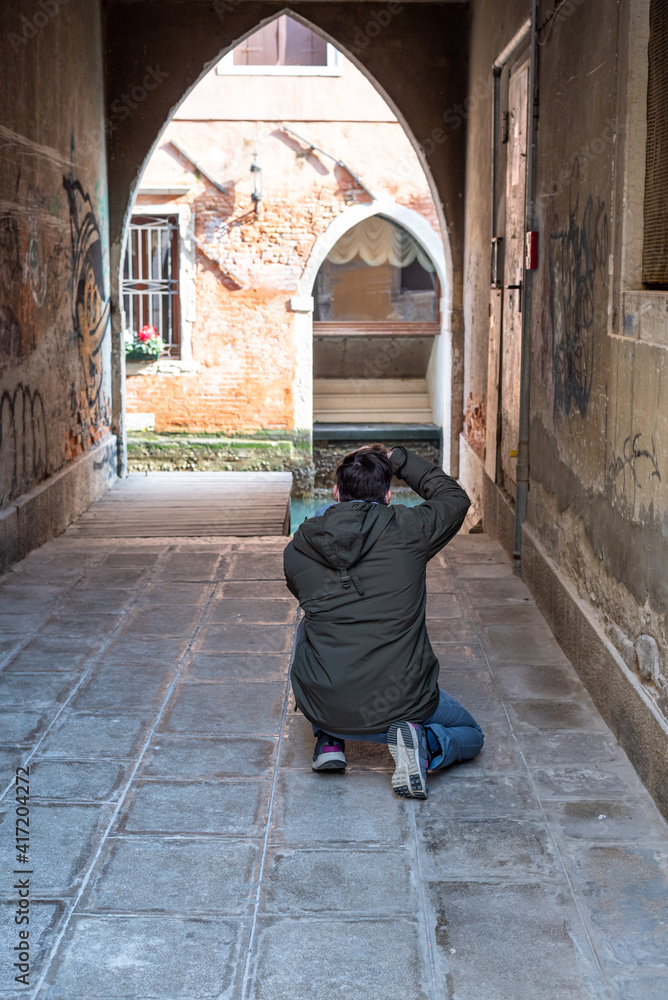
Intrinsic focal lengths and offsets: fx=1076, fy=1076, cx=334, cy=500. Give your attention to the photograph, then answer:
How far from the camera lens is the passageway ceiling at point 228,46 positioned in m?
9.08

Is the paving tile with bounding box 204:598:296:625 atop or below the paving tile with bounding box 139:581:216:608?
below

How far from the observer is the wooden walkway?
297 inches

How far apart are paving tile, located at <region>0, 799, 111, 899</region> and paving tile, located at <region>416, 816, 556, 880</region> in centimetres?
93

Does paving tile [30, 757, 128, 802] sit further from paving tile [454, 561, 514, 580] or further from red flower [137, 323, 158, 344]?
red flower [137, 323, 158, 344]

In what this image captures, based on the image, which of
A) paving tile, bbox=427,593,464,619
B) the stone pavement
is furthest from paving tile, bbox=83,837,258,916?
paving tile, bbox=427,593,464,619

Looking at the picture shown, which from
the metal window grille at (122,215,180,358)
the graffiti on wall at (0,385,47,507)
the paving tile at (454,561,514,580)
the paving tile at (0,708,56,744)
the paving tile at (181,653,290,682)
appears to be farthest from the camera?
the metal window grille at (122,215,180,358)

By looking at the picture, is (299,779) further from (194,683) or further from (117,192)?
(117,192)

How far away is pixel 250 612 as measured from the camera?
5285mm

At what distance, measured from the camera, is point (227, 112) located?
13641 mm

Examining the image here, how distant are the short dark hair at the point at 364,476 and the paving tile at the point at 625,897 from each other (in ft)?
3.91

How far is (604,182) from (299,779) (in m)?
2.57

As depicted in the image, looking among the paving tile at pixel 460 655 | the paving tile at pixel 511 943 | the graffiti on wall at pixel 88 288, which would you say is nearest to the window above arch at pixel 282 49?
the graffiti on wall at pixel 88 288

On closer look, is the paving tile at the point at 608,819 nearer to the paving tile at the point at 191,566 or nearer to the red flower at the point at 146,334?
the paving tile at the point at 191,566

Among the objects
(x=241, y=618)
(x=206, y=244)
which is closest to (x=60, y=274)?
(x=241, y=618)
